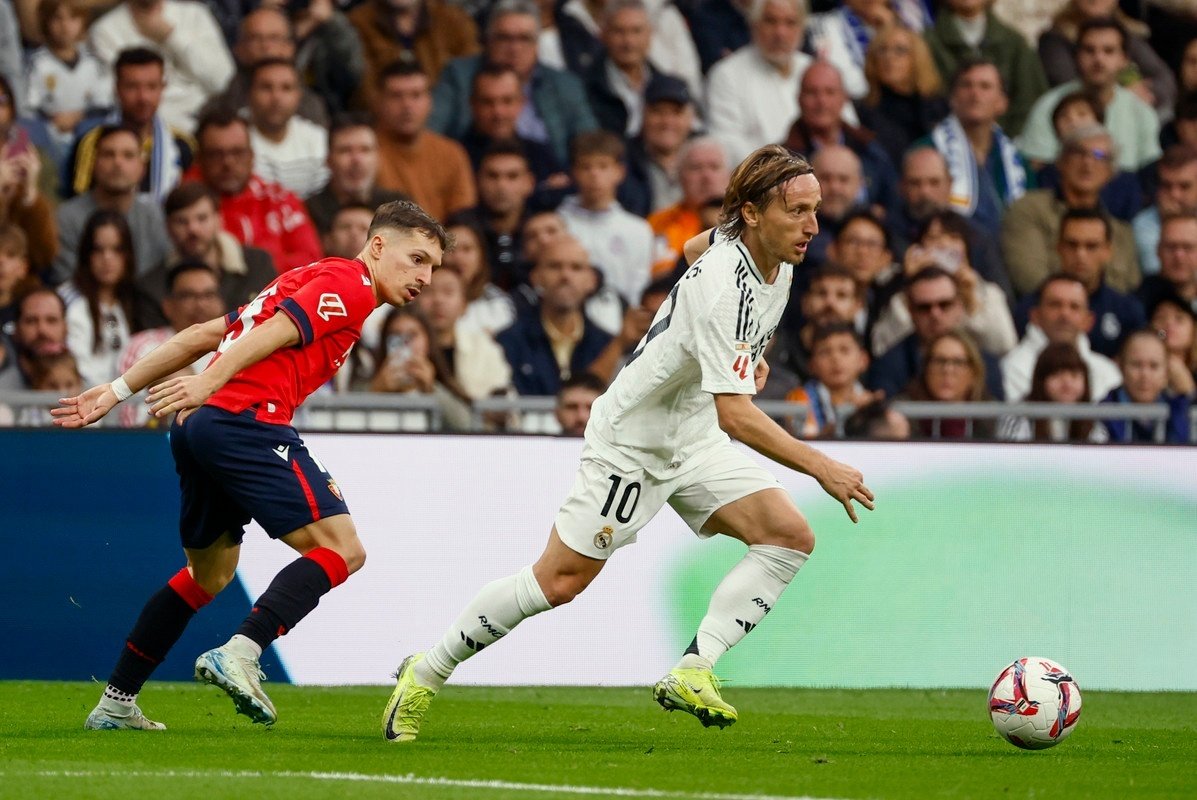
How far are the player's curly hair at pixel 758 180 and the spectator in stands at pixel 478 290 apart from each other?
5458mm

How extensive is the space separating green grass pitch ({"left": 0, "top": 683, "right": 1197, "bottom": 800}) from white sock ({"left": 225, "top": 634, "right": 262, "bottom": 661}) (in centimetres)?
35

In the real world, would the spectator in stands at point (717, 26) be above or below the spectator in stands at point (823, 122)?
above

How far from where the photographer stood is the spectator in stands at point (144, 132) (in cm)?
1231

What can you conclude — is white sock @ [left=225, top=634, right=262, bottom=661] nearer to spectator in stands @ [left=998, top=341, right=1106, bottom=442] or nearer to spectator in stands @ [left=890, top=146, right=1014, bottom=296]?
spectator in stands @ [left=998, top=341, right=1106, bottom=442]

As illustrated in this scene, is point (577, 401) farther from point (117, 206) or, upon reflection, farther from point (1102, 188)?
point (1102, 188)

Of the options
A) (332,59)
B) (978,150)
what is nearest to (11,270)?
(332,59)

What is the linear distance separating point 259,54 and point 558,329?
9.65 ft

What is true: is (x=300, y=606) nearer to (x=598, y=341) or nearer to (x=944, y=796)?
(x=944, y=796)

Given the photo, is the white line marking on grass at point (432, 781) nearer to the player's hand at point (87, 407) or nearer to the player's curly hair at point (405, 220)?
the player's hand at point (87, 407)

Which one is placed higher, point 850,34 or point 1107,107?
point 850,34

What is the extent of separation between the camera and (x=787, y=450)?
21.5 ft

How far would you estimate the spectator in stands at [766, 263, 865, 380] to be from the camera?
12.4 metres

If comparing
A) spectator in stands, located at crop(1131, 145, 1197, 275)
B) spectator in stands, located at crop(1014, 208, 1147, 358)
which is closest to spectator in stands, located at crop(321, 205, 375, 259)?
spectator in stands, located at crop(1014, 208, 1147, 358)

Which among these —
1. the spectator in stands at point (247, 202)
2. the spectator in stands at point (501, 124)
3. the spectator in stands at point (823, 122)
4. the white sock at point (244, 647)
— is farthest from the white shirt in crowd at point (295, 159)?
the white sock at point (244, 647)
